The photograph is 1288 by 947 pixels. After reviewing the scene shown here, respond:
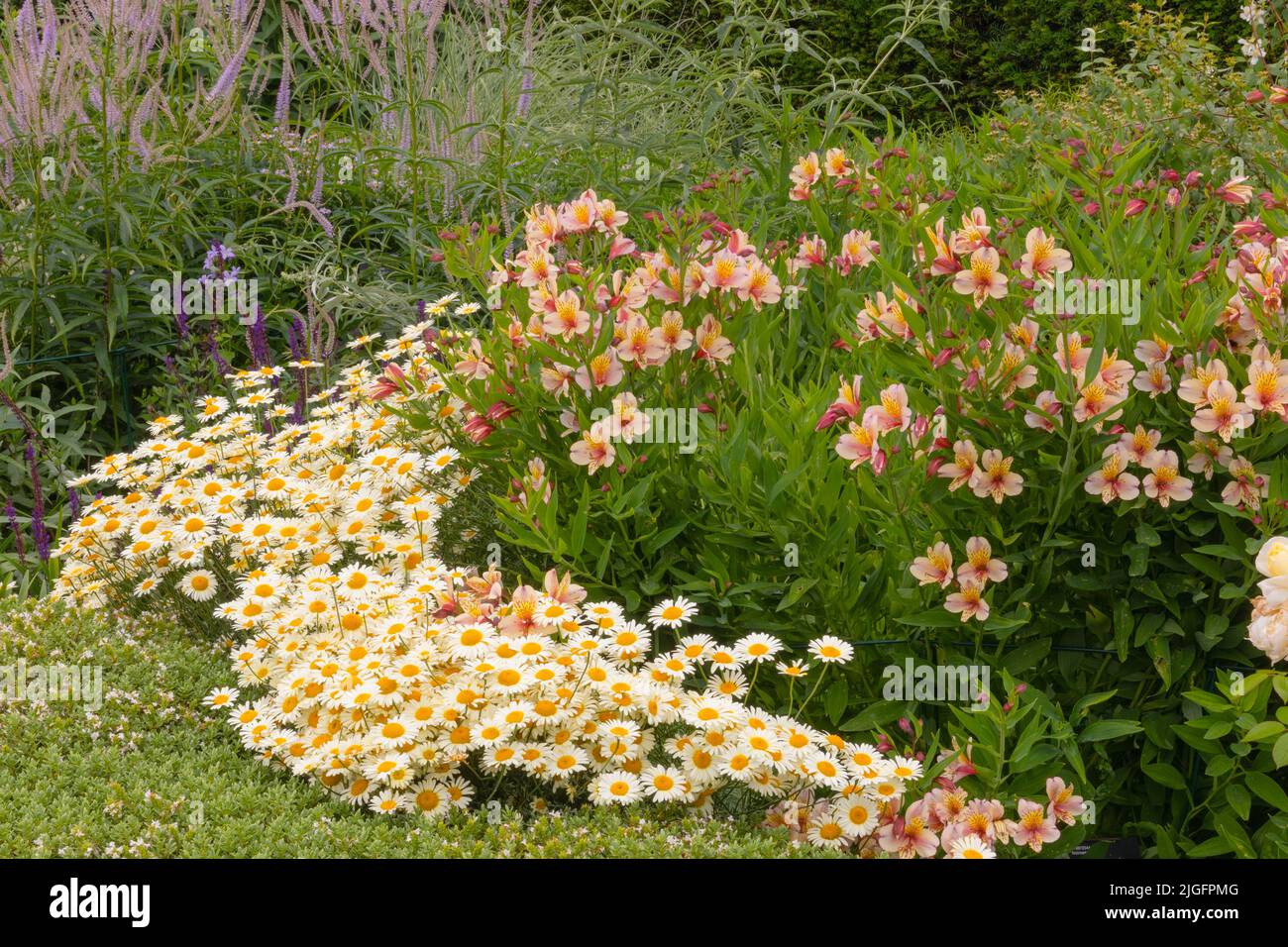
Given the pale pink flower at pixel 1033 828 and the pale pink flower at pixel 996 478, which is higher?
the pale pink flower at pixel 996 478

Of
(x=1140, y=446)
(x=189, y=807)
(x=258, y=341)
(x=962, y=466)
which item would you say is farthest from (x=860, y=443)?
(x=258, y=341)

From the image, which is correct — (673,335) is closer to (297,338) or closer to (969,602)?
(969,602)

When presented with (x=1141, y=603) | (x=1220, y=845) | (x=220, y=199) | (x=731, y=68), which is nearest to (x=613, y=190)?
(x=220, y=199)

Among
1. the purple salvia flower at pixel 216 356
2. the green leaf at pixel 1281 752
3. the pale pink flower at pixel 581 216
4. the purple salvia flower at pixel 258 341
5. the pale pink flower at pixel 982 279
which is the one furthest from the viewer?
the purple salvia flower at pixel 216 356

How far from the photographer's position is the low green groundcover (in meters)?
2.53

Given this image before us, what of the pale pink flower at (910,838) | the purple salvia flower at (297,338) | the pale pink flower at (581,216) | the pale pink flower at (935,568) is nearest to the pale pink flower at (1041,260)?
the pale pink flower at (935,568)

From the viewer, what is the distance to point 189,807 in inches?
108

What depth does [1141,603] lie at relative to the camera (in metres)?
2.78

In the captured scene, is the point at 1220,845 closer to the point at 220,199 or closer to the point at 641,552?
the point at 641,552

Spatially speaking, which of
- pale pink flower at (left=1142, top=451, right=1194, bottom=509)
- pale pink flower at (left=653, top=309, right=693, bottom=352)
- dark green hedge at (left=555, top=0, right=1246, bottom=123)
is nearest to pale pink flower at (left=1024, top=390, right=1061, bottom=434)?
pale pink flower at (left=1142, top=451, right=1194, bottom=509)

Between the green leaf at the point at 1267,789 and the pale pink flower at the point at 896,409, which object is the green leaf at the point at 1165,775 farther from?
the pale pink flower at the point at 896,409

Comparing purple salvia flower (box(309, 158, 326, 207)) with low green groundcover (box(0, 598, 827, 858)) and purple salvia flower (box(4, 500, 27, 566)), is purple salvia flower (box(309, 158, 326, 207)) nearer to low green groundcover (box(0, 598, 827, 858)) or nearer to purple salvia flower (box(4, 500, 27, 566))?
purple salvia flower (box(4, 500, 27, 566))

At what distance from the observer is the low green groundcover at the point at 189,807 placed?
8.30 ft
